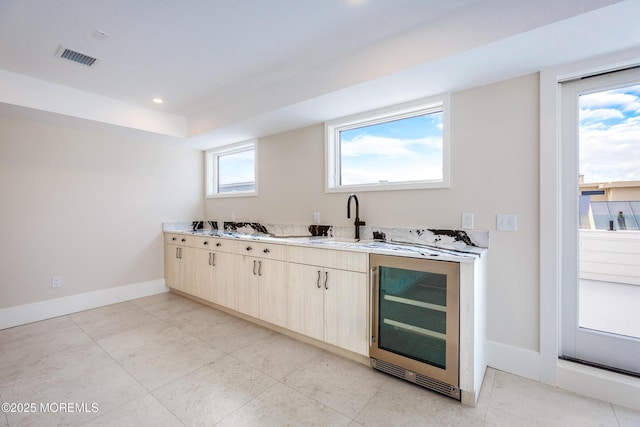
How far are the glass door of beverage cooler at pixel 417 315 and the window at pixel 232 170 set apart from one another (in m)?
2.51

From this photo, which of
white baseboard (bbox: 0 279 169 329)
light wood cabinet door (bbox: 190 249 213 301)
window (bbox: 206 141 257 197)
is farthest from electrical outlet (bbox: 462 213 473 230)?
white baseboard (bbox: 0 279 169 329)

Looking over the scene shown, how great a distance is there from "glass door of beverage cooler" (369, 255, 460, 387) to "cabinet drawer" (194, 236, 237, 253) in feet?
6.00

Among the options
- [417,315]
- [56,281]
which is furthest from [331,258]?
[56,281]

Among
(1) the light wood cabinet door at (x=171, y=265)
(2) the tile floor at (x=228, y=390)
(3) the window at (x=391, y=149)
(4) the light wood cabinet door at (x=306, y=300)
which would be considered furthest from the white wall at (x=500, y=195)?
(1) the light wood cabinet door at (x=171, y=265)

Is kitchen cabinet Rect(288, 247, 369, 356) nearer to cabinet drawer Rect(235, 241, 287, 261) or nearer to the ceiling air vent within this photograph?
cabinet drawer Rect(235, 241, 287, 261)

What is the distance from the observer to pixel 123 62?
254cm

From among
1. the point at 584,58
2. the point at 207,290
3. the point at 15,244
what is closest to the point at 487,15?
the point at 584,58

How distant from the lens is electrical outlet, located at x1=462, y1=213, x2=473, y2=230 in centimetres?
231

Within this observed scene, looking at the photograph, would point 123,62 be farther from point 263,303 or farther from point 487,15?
Result: point 487,15

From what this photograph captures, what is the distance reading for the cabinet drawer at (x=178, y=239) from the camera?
3.86 metres

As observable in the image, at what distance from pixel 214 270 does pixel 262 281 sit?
0.88 meters

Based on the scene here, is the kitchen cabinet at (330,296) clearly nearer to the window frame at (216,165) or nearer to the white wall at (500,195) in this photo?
the white wall at (500,195)

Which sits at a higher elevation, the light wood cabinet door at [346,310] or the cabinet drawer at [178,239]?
the cabinet drawer at [178,239]

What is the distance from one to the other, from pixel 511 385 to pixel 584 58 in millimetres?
2302
